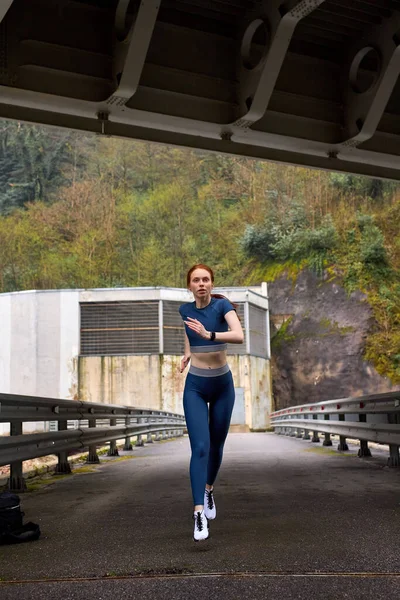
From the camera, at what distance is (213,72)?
10594mm

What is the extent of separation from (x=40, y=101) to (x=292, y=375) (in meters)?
46.3

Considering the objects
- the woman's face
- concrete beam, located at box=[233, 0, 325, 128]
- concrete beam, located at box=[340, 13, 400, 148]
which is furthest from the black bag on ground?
concrete beam, located at box=[340, 13, 400, 148]

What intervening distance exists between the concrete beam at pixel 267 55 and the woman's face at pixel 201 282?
4.51 m

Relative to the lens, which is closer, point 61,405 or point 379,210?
point 61,405

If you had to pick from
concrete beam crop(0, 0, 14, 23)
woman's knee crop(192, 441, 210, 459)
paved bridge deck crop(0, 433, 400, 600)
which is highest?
concrete beam crop(0, 0, 14, 23)

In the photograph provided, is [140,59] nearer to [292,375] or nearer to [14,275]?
[292,375]

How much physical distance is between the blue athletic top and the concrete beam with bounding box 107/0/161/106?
4605mm

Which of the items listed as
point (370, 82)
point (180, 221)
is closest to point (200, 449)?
point (370, 82)

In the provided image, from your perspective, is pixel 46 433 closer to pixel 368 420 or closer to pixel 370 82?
pixel 368 420

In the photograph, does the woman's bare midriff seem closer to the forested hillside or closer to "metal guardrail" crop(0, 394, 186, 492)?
"metal guardrail" crop(0, 394, 186, 492)

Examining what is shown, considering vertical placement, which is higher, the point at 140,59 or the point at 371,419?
the point at 140,59

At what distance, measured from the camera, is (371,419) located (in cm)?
1119

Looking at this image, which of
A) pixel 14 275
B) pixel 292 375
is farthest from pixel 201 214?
pixel 292 375

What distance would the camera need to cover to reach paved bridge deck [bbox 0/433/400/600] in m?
3.64
